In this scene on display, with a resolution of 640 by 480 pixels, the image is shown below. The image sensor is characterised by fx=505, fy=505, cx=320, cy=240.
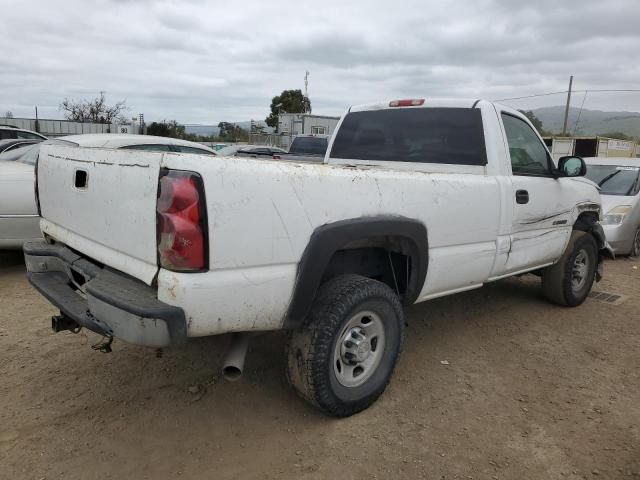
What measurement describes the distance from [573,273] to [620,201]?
3.57 meters

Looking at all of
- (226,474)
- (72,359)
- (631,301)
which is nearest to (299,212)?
(226,474)

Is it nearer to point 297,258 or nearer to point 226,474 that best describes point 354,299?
point 297,258

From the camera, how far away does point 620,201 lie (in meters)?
7.90

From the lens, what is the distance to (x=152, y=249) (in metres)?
2.28

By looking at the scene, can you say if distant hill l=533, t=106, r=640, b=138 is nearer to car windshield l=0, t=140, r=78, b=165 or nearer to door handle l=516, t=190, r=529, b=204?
door handle l=516, t=190, r=529, b=204

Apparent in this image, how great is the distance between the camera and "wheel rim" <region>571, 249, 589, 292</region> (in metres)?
5.14

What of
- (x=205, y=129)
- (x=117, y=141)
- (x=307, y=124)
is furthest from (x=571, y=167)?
(x=205, y=129)

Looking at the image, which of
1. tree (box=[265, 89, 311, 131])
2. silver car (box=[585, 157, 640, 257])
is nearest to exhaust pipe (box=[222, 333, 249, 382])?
silver car (box=[585, 157, 640, 257])

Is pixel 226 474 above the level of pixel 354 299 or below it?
below

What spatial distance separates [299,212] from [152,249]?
2.30 feet

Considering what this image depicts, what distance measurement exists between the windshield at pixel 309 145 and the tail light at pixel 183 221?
14.7 metres

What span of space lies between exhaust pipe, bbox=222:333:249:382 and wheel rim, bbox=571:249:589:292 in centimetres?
381

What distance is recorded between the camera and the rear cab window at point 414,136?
3818 mm

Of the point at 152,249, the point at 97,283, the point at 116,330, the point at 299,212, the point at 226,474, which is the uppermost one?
the point at 299,212
